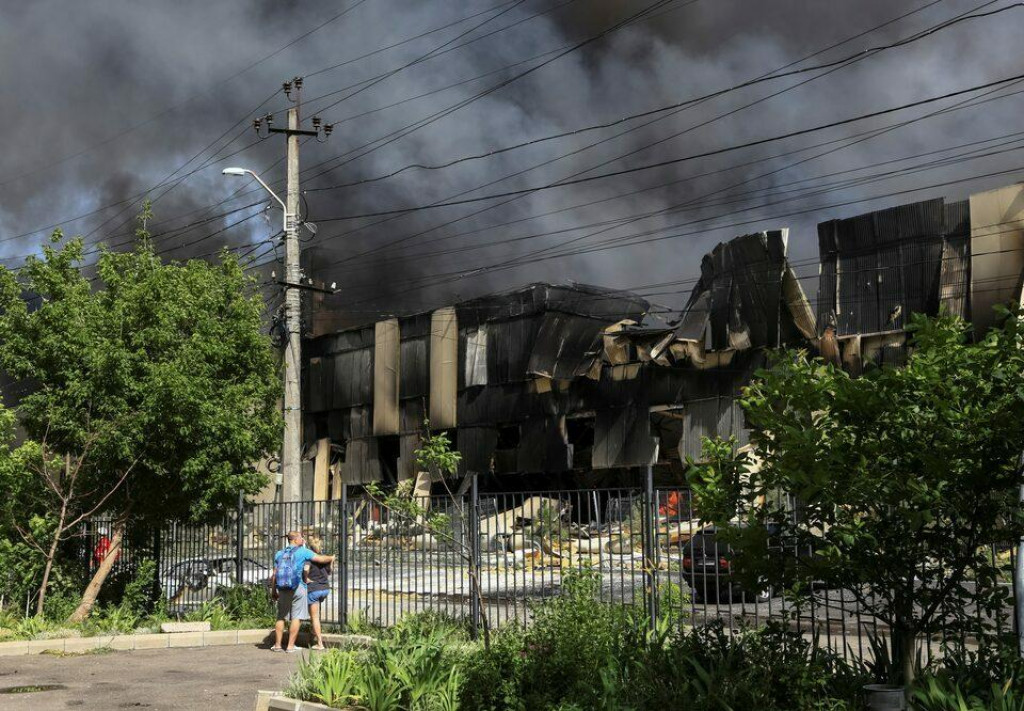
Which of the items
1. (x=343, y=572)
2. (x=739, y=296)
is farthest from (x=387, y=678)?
(x=739, y=296)

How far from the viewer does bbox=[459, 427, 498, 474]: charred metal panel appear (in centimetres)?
4825

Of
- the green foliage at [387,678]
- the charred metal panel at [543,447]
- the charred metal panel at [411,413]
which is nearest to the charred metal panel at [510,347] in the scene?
the charred metal panel at [543,447]

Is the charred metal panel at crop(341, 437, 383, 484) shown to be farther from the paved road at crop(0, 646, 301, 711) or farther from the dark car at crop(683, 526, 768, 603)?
the dark car at crop(683, 526, 768, 603)

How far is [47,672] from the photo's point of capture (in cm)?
1402

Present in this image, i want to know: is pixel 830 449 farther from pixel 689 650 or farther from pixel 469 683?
pixel 469 683

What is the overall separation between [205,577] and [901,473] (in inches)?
605

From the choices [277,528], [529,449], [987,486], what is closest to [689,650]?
[987,486]

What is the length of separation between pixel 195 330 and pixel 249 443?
7.42ft

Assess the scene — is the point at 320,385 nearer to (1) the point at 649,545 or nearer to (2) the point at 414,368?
(2) the point at 414,368

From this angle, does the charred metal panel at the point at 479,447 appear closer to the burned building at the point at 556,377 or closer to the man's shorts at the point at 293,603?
the burned building at the point at 556,377

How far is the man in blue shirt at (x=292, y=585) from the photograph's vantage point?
51.4 feet

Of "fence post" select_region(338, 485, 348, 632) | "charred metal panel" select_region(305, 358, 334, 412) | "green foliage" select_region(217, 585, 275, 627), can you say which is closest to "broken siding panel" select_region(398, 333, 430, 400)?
"charred metal panel" select_region(305, 358, 334, 412)

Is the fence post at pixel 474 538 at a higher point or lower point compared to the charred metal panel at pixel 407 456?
lower

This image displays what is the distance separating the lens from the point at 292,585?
15.6 m
